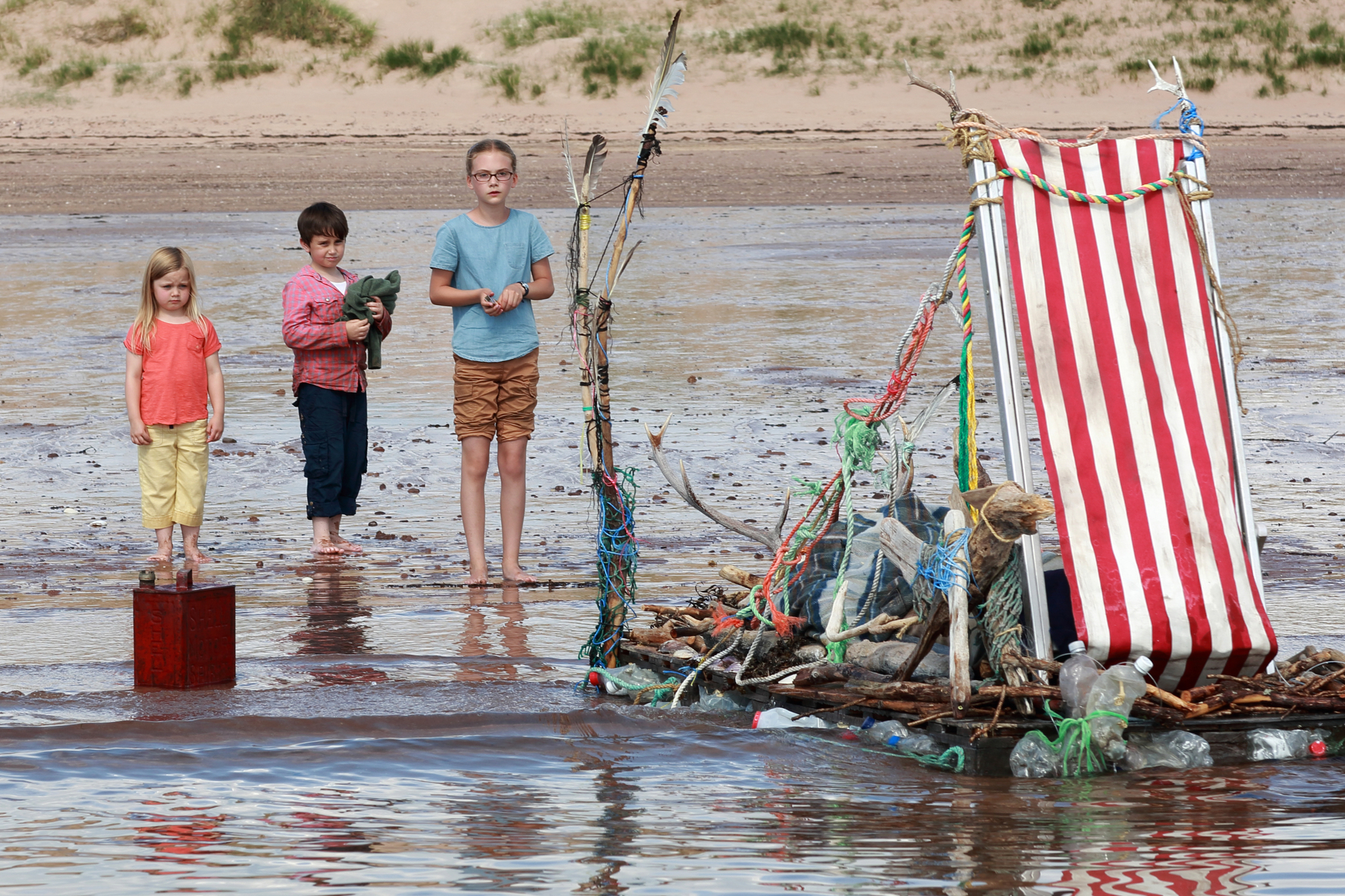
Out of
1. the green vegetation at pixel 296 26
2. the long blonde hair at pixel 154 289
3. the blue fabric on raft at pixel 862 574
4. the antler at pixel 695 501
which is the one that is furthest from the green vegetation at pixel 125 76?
the blue fabric on raft at pixel 862 574

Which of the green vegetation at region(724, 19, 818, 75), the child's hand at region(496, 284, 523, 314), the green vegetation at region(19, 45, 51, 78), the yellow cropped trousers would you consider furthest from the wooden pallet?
the green vegetation at region(19, 45, 51, 78)

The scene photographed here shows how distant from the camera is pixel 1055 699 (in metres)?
5.09

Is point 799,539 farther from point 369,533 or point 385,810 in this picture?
point 369,533

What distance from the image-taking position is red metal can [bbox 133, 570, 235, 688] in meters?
5.89

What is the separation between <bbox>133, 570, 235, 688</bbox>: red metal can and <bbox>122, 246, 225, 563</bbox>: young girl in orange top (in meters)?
1.95

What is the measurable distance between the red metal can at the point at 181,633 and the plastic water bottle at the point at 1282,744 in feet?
10.7

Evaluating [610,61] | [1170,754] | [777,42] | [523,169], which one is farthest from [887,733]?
[777,42]

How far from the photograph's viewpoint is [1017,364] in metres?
5.32

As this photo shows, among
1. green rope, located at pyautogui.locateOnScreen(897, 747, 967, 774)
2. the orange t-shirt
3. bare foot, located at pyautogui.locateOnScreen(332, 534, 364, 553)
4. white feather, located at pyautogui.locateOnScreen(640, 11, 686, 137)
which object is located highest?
white feather, located at pyautogui.locateOnScreen(640, 11, 686, 137)

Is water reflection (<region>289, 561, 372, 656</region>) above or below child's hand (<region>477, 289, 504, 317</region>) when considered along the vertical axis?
below

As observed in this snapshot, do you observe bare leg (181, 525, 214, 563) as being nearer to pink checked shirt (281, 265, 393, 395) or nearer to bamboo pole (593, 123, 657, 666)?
pink checked shirt (281, 265, 393, 395)

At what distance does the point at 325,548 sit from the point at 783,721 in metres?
3.22

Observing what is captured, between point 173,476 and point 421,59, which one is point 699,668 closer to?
point 173,476

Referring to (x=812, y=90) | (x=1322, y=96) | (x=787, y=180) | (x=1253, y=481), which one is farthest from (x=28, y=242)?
(x=1322, y=96)
